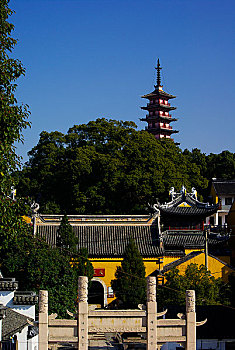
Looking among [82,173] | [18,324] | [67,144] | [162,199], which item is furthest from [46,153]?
[18,324]

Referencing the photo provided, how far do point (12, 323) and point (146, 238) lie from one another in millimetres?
23128

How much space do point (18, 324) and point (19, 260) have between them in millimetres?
11041

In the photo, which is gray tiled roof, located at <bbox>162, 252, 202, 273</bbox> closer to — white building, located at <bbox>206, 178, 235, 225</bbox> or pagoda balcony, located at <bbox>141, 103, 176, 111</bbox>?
white building, located at <bbox>206, 178, 235, 225</bbox>

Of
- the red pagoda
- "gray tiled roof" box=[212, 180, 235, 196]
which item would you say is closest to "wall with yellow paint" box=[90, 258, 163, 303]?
"gray tiled roof" box=[212, 180, 235, 196]

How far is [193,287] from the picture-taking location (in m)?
30.2

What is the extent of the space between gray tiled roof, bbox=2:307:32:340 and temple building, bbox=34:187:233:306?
1766 centimetres

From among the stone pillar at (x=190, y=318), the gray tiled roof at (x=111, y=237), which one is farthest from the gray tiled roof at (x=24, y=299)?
the gray tiled roof at (x=111, y=237)

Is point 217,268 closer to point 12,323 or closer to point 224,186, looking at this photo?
point 12,323

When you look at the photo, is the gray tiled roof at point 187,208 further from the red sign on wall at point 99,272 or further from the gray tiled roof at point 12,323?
the gray tiled roof at point 12,323

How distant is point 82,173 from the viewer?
164ft

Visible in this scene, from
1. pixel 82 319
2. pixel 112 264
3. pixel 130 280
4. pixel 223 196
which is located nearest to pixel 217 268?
pixel 130 280

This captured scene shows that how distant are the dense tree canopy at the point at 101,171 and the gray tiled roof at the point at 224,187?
444cm

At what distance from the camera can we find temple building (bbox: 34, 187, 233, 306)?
3912 cm

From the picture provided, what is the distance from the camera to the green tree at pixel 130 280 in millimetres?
33906
